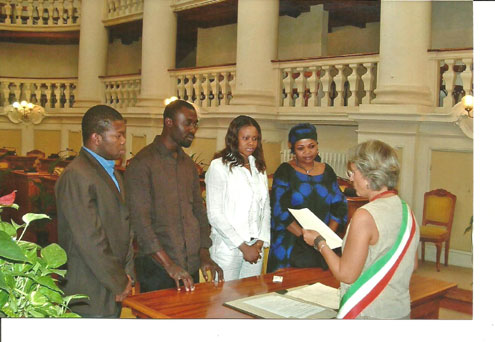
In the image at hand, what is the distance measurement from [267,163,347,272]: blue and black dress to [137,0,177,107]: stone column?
2.55ft

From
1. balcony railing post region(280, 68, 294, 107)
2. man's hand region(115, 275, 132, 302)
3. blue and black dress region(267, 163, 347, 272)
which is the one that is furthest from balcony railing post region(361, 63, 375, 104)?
man's hand region(115, 275, 132, 302)

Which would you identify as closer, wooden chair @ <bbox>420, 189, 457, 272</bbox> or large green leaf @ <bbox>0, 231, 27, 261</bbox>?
large green leaf @ <bbox>0, 231, 27, 261</bbox>

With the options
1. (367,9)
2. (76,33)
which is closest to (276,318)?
(76,33)

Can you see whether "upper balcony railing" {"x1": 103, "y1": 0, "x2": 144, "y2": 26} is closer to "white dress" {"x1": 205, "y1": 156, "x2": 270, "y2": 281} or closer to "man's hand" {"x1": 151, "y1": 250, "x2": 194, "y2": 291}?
"white dress" {"x1": 205, "y1": 156, "x2": 270, "y2": 281}

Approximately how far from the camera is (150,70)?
9.11 ft

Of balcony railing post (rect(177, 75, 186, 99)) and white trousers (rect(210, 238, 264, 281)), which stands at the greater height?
balcony railing post (rect(177, 75, 186, 99))

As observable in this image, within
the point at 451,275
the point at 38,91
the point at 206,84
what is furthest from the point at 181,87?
the point at 451,275

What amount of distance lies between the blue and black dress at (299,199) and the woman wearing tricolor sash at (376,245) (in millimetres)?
802

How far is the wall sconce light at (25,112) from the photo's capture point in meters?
2.34

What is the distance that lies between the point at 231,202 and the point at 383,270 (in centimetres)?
97

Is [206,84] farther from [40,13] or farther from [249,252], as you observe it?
[249,252]

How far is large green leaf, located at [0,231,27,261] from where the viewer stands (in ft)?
3.58
